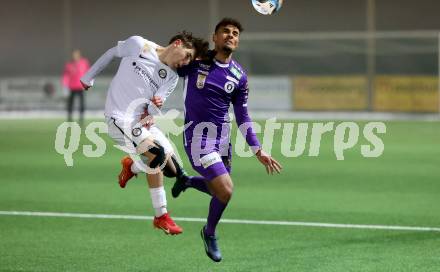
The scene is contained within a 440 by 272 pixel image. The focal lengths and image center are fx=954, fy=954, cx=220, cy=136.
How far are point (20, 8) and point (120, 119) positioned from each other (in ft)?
103

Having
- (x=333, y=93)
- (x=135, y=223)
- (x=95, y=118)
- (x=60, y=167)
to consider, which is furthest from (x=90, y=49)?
(x=135, y=223)

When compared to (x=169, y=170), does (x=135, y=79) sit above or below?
above

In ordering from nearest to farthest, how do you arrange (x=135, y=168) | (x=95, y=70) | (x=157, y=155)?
1. (x=157, y=155)
2. (x=95, y=70)
3. (x=135, y=168)

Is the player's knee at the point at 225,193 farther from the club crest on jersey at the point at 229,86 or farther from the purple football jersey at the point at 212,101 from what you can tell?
the club crest on jersey at the point at 229,86

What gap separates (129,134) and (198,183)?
3.17ft

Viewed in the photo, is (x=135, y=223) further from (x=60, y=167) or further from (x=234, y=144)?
(x=234, y=144)

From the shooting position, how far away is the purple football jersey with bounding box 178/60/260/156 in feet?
31.3

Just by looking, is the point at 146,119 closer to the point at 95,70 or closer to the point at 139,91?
the point at 139,91

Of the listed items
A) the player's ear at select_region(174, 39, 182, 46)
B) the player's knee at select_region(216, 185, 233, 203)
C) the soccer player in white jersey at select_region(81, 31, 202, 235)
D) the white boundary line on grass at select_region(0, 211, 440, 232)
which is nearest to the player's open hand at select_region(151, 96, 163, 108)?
the soccer player in white jersey at select_region(81, 31, 202, 235)

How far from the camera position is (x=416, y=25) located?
3559 centimetres

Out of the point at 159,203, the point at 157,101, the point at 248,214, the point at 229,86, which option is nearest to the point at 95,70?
the point at 157,101

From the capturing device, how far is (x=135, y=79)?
9.95 meters

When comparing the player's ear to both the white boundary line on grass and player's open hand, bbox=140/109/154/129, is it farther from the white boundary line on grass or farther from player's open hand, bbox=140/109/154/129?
the white boundary line on grass

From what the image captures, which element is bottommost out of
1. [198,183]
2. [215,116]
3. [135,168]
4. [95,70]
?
[198,183]
